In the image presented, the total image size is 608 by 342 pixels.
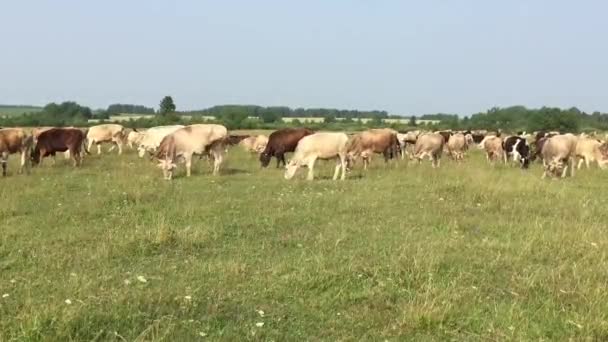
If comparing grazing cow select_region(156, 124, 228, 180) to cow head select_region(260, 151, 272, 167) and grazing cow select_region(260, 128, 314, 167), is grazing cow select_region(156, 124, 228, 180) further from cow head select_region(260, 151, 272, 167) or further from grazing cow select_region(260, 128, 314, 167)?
grazing cow select_region(260, 128, 314, 167)

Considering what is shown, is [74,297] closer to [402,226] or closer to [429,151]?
[402,226]

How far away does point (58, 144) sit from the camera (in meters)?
26.8

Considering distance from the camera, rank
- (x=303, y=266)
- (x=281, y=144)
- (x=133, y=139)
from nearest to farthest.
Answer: (x=303, y=266)
(x=281, y=144)
(x=133, y=139)

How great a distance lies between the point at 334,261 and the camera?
835cm

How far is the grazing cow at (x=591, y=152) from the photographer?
28.6m

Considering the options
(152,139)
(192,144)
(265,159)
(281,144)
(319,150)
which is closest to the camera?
(319,150)

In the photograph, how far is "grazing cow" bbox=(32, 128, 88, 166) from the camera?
26641 mm

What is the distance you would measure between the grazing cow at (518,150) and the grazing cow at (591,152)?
2.22 m

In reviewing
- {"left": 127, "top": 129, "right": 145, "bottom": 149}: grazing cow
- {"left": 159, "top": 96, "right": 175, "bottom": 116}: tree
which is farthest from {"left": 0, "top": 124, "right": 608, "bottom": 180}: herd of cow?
{"left": 159, "top": 96, "right": 175, "bottom": 116}: tree

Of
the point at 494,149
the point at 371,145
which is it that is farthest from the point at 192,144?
the point at 494,149

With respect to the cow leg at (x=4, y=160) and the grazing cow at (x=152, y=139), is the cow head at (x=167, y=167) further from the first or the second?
the grazing cow at (x=152, y=139)

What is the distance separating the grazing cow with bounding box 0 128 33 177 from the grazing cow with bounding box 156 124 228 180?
5716 millimetres

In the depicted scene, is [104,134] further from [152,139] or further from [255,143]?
[255,143]

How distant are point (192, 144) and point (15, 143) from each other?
7221 millimetres
